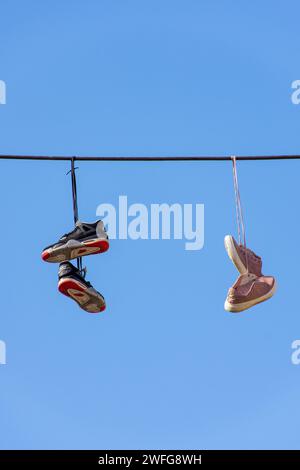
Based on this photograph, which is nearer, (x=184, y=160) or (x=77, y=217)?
(x=184, y=160)

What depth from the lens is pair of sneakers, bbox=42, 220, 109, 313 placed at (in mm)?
8938

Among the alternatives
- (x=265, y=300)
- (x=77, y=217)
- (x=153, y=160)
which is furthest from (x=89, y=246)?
(x=265, y=300)

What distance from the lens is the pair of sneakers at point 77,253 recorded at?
8.94 metres

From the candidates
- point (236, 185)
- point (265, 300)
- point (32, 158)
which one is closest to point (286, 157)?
point (236, 185)

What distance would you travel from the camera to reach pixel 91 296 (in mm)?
9148

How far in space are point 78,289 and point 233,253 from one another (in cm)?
126

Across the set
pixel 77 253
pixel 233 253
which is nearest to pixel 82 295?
pixel 77 253

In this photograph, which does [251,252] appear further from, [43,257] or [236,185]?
[43,257]

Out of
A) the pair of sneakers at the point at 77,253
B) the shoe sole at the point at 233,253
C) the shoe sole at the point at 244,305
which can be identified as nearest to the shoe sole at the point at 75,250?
the pair of sneakers at the point at 77,253

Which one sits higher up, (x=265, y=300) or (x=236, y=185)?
(x=236, y=185)

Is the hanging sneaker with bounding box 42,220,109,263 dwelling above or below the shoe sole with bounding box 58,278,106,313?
above

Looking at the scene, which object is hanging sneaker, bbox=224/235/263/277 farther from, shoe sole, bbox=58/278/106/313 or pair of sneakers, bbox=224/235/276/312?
shoe sole, bbox=58/278/106/313

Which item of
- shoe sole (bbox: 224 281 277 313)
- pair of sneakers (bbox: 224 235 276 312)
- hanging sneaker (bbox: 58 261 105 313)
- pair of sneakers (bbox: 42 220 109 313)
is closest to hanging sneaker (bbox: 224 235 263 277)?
pair of sneakers (bbox: 224 235 276 312)

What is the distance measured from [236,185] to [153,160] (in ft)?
3.01
